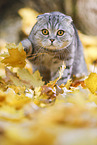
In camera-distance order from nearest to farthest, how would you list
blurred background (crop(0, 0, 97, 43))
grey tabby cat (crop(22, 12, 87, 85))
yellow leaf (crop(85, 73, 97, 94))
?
yellow leaf (crop(85, 73, 97, 94)) → grey tabby cat (crop(22, 12, 87, 85)) → blurred background (crop(0, 0, 97, 43))

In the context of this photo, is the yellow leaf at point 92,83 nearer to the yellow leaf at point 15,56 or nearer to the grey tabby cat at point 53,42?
the yellow leaf at point 15,56

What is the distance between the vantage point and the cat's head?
1.21 m

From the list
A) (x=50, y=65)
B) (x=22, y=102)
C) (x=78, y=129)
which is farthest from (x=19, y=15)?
(x=78, y=129)

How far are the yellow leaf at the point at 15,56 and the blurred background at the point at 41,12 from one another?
1043mm

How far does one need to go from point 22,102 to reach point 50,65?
32.9 inches

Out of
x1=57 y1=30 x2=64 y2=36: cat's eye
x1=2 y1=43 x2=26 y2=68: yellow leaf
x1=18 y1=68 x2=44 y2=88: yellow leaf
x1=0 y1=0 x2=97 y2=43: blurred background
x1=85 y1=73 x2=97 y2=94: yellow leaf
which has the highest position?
x1=0 y1=0 x2=97 y2=43: blurred background

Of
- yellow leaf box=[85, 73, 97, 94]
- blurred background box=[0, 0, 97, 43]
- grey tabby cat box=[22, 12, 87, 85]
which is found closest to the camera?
yellow leaf box=[85, 73, 97, 94]

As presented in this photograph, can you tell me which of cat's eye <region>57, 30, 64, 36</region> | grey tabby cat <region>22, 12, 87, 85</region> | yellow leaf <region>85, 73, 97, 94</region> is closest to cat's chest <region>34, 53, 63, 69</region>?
grey tabby cat <region>22, 12, 87, 85</region>

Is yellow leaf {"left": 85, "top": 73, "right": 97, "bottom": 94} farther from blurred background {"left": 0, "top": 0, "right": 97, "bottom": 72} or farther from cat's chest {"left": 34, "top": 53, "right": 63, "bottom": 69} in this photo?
blurred background {"left": 0, "top": 0, "right": 97, "bottom": 72}

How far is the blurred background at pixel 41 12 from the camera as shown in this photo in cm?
190

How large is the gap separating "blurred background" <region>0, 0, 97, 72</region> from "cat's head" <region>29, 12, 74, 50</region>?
1.55 feet

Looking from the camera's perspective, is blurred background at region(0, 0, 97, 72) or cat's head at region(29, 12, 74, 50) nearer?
cat's head at region(29, 12, 74, 50)

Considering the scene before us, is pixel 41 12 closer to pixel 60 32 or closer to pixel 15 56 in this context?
pixel 60 32

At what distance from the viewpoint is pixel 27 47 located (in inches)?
44.2
